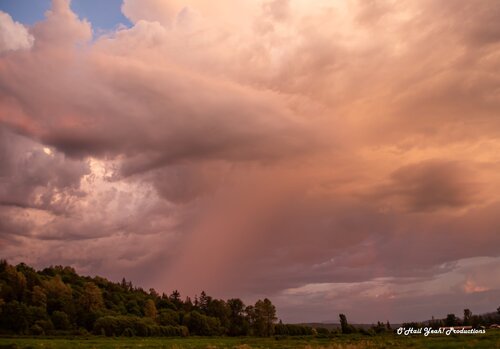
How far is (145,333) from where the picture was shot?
17325 centimetres

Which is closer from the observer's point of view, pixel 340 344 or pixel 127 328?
pixel 340 344

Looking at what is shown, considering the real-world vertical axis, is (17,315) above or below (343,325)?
above

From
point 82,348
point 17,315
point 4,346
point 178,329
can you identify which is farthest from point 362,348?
point 17,315

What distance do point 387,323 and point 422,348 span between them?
14732cm

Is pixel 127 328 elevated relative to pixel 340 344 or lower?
elevated

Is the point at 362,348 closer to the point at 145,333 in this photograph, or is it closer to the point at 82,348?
the point at 82,348

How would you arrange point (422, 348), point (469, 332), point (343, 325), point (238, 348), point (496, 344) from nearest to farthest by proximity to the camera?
point (496, 344), point (422, 348), point (238, 348), point (469, 332), point (343, 325)

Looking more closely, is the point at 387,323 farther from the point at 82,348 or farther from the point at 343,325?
the point at 82,348

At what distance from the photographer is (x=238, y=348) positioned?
2810 inches

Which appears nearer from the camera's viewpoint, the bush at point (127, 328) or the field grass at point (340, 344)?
the field grass at point (340, 344)

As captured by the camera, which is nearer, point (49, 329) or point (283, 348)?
point (283, 348)

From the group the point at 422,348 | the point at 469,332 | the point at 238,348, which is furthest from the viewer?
→ the point at 469,332

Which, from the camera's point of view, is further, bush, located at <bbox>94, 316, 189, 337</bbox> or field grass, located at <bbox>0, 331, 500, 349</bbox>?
bush, located at <bbox>94, 316, 189, 337</bbox>

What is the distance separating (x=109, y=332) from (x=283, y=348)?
117 metres
